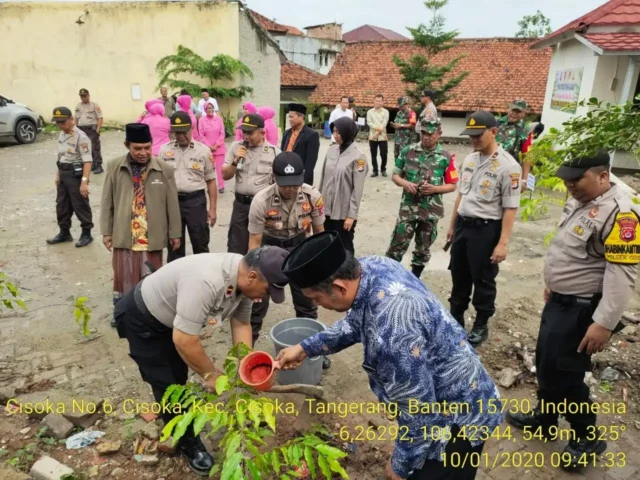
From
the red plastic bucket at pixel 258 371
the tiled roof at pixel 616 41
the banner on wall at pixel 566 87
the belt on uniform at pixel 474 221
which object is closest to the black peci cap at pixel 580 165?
the belt on uniform at pixel 474 221

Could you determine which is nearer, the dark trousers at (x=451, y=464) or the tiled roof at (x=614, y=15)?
the dark trousers at (x=451, y=464)

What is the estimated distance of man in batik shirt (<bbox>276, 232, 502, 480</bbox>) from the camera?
1.68 metres

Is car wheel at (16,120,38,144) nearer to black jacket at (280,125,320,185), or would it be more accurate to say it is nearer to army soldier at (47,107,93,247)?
army soldier at (47,107,93,247)

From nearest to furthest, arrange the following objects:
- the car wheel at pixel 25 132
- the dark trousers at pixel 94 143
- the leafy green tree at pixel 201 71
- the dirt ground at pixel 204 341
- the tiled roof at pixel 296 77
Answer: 1. the dirt ground at pixel 204 341
2. the dark trousers at pixel 94 143
3. the car wheel at pixel 25 132
4. the leafy green tree at pixel 201 71
5. the tiled roof at pixel 296 77

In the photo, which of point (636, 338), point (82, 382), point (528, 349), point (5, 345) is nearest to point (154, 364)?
point (82, 382)

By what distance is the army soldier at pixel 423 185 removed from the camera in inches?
176

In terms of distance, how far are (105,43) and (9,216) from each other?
38.3ft

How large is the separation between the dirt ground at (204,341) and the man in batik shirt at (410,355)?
1041 mm

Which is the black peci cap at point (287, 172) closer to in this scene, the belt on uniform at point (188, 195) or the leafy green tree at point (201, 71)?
the belt on uniform at point (188, 195)

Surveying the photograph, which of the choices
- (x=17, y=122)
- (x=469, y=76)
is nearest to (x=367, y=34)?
(x=469, y=76)

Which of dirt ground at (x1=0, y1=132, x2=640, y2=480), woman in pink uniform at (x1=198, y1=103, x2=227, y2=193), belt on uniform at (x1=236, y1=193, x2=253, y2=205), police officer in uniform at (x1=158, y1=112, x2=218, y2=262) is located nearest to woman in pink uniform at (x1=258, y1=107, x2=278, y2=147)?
woman in pink uniform at (x1=198, y1=103, x2=227, y2=193)

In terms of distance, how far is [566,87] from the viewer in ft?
36.5

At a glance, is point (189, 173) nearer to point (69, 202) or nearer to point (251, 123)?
point (251, 123)

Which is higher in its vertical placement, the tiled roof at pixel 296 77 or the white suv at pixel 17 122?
the tiled roof at pixel 296 77
